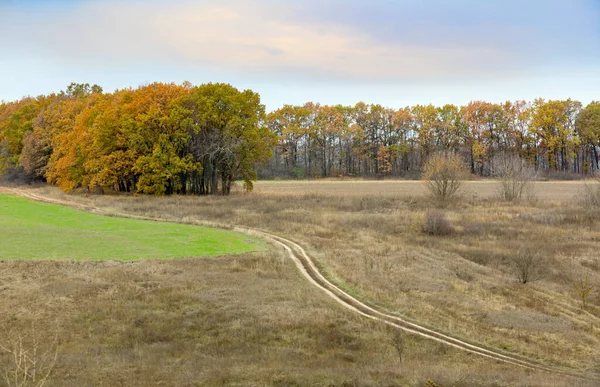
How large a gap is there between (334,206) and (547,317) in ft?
104

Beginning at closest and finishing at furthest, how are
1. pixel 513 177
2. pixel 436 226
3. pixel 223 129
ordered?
pixel 436 226, pixel 513 177, pixel 223 129

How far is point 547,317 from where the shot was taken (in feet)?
62.2

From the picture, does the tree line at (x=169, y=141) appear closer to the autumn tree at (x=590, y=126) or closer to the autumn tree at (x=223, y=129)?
the autumn tree at (x=223, y=129)

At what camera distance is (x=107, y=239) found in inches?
1162

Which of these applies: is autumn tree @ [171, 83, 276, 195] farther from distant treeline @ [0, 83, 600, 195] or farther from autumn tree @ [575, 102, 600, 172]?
autumn tree @ [575, 102, 600, 172]

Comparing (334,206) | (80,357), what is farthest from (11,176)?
(80,357)

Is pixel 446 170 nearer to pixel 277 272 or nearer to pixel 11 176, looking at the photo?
pixel 277 272

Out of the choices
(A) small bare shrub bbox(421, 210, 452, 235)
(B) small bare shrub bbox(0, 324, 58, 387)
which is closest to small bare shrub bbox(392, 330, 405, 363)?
(B) small bare shrub bbox(0, 324, 58, 387)

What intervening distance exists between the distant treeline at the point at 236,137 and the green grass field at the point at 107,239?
63.2ft

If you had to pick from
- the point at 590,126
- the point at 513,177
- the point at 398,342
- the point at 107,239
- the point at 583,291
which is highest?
the point at 590,126

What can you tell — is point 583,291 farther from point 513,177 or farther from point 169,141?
point 169,141

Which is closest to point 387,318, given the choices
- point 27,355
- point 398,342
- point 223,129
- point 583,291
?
point 398,342

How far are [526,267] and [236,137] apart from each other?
40.3m

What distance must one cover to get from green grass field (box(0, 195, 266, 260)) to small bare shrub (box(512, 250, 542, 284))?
43.6 ft
